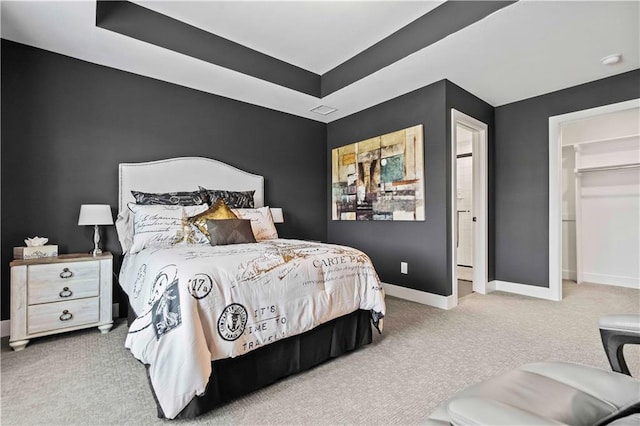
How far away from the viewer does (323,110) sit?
433 centimetres

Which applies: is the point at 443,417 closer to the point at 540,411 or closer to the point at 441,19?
the point at 540,411

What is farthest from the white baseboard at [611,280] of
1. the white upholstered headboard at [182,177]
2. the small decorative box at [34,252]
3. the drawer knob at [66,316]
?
the small decorative box at [34,252]

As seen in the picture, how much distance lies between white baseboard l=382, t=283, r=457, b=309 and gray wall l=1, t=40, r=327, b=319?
2446 mm

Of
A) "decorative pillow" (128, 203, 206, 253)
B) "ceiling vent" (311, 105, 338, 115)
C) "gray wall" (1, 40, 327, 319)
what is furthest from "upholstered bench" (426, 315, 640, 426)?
"ceiling vent" (311, 105, 338, 115)

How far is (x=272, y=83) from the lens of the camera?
3.45 meters

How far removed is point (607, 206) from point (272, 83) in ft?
16.3

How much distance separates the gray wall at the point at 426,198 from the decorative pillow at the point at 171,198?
2.16 metres

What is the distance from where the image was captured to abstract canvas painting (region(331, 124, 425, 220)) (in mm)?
3637

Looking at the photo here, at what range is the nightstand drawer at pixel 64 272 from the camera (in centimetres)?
232

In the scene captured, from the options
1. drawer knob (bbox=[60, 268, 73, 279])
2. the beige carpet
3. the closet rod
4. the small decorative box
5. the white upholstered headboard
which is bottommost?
the beige carpet

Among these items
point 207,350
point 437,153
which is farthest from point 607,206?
point 207,350

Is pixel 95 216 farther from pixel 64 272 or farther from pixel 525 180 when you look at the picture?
pixel 525 180

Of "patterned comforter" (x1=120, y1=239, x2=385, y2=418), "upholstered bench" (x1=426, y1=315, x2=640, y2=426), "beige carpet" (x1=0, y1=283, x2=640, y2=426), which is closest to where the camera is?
"upholstered bench" (x1=426, y1=315, x2=640, y2=426)

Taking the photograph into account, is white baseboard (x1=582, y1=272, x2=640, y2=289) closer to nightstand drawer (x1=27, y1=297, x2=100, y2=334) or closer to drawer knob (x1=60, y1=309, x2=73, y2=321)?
nightstand drawer (x1=27, y1=297, x2=100, y2=334)
